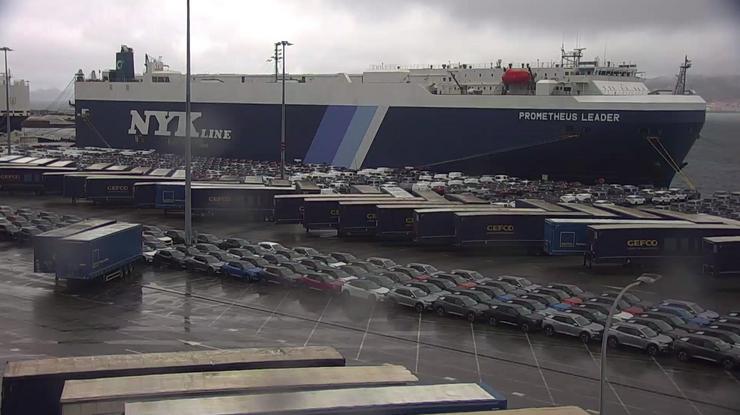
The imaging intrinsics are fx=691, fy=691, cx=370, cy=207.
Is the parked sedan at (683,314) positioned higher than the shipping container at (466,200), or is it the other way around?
the shipping container at (466,200)

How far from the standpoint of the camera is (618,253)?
23953 millimetres

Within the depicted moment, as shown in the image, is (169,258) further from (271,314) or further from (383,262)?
(383,262)

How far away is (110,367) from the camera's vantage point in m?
10.5

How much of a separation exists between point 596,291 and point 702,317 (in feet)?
12.7

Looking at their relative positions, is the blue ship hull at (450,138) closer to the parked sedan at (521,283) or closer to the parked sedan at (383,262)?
the parked sedan at (383,262)

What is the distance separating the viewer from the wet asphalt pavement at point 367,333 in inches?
518

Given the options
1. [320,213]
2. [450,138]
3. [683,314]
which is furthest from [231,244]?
[450,138]

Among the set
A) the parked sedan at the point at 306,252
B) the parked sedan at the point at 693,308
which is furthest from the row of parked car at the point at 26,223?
the parked sedan at the point at 693,308

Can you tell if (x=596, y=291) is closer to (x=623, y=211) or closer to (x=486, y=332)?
(x=486, y=332)

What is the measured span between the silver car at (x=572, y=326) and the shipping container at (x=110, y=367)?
7.07m

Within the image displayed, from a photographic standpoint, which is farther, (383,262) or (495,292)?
(383,262)

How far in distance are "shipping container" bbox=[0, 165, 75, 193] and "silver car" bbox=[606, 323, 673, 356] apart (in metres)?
37.5

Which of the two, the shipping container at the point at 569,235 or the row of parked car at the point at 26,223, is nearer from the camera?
the shipping container at the point at 569,235

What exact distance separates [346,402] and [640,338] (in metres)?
8.97
